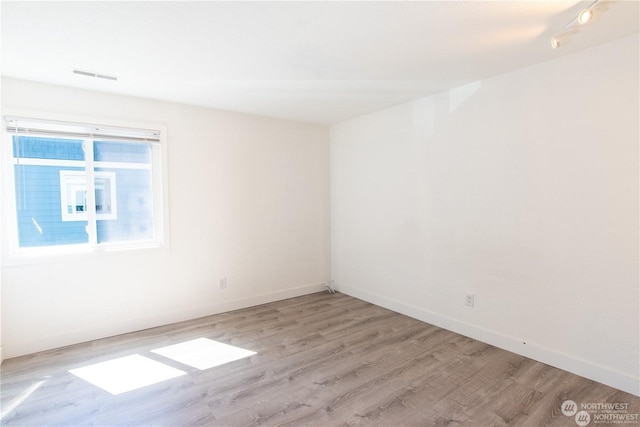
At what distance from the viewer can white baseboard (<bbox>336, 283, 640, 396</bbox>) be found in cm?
211

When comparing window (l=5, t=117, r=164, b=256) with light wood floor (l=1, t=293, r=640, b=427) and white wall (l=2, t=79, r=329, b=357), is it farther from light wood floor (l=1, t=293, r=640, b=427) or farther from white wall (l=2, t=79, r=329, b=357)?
light wood floor (l=1, t=293, r=640, b=427)

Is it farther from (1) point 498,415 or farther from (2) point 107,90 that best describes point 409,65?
(2) point 107,90

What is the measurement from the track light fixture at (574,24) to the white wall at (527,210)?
1.33ft

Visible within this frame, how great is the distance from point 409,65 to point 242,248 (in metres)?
2.65

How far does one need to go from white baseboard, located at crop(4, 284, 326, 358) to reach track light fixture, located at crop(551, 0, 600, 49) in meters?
3.59

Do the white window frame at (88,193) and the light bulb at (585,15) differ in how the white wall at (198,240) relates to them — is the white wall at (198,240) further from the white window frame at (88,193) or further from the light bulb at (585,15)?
the light bulb at (585,15)

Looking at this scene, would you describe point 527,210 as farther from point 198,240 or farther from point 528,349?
point 198,240

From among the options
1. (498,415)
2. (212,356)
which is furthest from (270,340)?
(498,415)

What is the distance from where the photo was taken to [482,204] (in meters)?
Answer: 2.82

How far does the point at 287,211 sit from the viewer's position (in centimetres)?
413

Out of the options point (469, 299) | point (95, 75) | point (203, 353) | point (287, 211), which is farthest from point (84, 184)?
point (469, 299)

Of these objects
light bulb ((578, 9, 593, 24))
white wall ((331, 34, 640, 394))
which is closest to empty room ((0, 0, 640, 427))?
white wall ((331, 34, 640, 394))

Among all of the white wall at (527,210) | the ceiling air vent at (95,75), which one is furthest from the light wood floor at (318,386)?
the ceiling air vent at (95,75)

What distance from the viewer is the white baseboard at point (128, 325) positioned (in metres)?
2.68
